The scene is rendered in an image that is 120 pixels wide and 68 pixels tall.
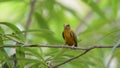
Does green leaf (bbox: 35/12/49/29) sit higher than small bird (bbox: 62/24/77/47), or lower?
higher

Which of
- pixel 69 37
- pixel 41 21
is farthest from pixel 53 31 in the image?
pixel 41 21

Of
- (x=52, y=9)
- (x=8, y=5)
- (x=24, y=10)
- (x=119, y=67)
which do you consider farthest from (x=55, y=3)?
(x=119, y=67)

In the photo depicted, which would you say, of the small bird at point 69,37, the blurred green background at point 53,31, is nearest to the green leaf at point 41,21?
the blurred green background at point 53,31

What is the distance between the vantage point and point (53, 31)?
1397 millimetres

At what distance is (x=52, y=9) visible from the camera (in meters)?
1.89

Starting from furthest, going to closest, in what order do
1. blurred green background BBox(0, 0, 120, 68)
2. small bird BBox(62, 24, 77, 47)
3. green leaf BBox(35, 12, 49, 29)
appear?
green leaf BBox(35, 12, 49, 29), small bird BBox(62, 24, 77, 47), blurred green background BBox(0, 0, 120, 68)

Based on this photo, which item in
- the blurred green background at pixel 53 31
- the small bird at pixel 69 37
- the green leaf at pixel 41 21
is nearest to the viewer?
the blurred green background at pixel 53 31

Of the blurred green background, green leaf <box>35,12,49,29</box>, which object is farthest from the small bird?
green leaf <box>35,12,49,29</box>

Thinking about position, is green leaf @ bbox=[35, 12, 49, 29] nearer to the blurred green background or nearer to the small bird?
the blurred green background

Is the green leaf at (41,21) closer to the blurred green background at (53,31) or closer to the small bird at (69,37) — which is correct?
the blurred green background at (53,31)

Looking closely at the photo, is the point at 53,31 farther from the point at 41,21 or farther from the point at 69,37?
the point at 41,21

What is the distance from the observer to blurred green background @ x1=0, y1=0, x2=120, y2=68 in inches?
38.0

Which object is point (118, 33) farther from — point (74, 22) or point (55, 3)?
point (74, 22)

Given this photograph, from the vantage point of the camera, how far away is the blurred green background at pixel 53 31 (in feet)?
3.17
